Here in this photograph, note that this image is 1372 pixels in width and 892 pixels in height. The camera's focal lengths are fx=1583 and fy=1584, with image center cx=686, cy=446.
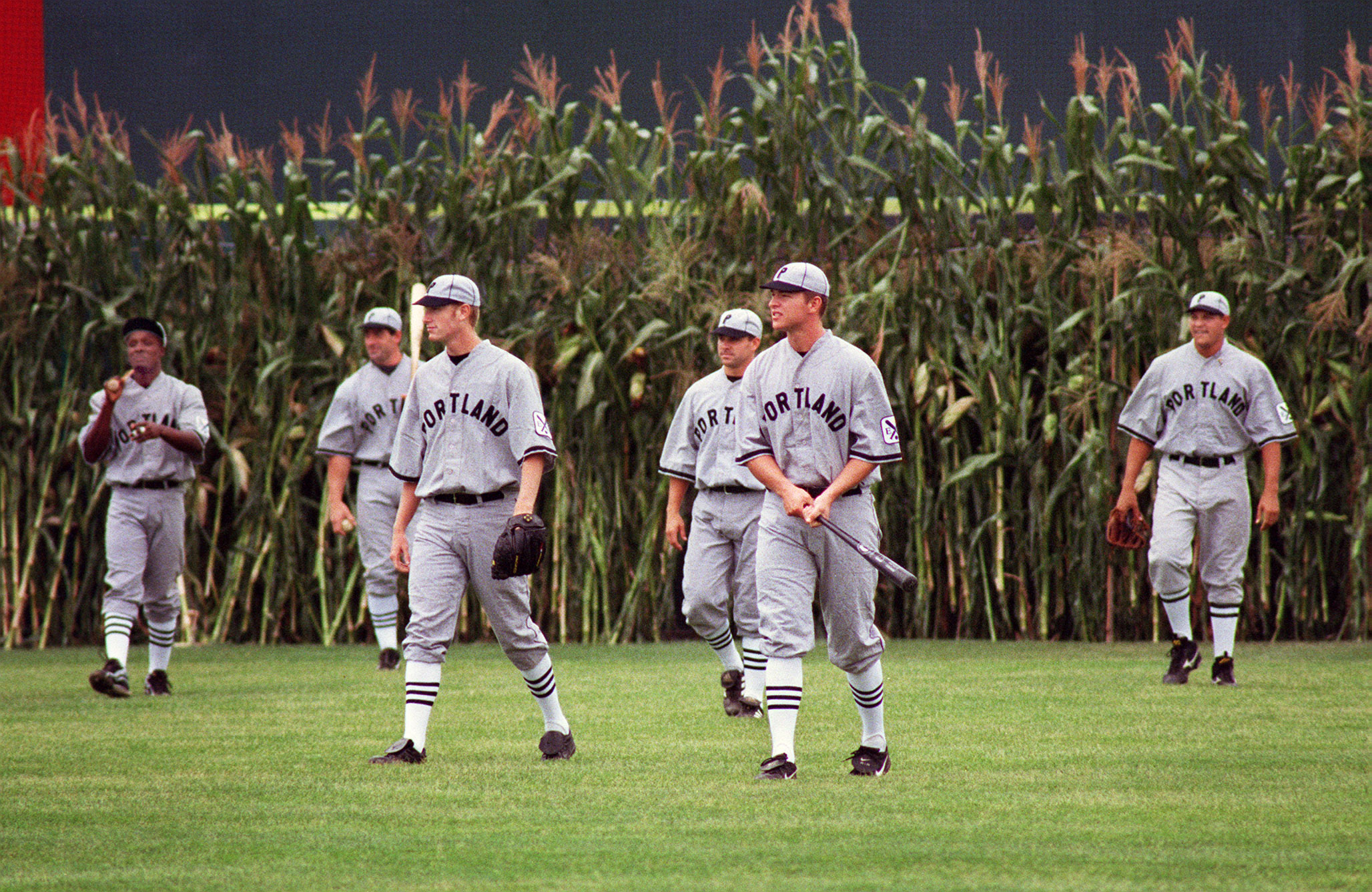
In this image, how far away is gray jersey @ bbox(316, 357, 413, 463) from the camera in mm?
10531

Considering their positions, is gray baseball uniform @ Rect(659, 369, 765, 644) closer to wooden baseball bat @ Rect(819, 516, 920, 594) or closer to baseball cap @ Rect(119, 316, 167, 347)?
wooden baseball bat @ Rect(819, 516, 920, 594)

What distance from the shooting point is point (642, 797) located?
18.4ft

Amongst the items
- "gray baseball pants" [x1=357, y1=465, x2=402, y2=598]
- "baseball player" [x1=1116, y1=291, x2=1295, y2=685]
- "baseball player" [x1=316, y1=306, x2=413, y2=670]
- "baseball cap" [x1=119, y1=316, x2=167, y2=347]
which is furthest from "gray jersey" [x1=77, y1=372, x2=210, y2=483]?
"baseball player" [x1=1116, y1=291, x2=1295, y2=685]

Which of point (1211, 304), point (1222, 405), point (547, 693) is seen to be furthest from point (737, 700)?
point (1211, 304)

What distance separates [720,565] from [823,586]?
2.30 metres

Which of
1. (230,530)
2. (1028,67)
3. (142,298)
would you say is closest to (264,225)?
(142,298)

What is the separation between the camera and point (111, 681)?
8852 millimetres

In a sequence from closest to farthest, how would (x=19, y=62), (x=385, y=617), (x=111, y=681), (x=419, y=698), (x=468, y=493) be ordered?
1. (x=419, y=698)
2. (x=468, y=493)
3. (x=111, y=681)
4. (x=385, y=617)
5. (x=19, y=62)

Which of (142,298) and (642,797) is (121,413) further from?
(642,797)

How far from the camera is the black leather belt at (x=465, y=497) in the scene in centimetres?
662

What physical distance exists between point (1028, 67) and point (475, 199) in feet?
16.8

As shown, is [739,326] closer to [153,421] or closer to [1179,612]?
[1179,612]

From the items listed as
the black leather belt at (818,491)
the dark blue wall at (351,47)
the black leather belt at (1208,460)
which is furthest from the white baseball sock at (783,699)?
the dark blue wall at (351,47)

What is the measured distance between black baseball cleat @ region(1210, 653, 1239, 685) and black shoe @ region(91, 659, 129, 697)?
6.13 meters
